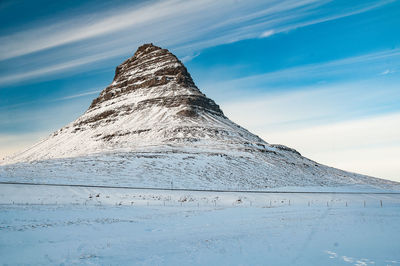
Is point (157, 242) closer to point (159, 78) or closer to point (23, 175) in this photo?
point (23, 175)

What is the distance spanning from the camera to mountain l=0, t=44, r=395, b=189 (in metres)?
56.4

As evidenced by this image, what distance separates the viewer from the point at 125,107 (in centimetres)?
14275

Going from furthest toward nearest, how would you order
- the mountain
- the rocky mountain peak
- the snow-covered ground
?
the rocky mountain peak, the mountain, the snow-covered ground

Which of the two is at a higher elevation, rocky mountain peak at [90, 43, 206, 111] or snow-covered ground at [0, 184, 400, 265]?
rocky mountain peak at [90, 43, 206, 111]

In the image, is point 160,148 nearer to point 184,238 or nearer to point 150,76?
point 184,238

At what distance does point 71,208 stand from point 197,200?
15.1 meters

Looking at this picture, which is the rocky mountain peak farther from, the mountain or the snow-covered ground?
the snow-covered ground

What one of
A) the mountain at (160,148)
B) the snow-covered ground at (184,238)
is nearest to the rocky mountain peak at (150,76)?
the mountain at (160,148)

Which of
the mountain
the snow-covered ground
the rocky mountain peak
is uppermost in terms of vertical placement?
the rocky mountain peak

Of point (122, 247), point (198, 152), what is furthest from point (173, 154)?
point (122, 247)

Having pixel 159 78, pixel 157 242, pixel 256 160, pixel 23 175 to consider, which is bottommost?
pixel 157 242

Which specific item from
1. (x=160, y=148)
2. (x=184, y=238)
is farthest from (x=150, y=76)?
(x=184, y=238)

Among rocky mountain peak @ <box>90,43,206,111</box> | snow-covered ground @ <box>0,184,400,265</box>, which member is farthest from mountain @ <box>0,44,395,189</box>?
snow-covered ground @ <box>0,184,400,265</box>

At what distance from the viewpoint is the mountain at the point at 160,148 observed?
56.4 meters
